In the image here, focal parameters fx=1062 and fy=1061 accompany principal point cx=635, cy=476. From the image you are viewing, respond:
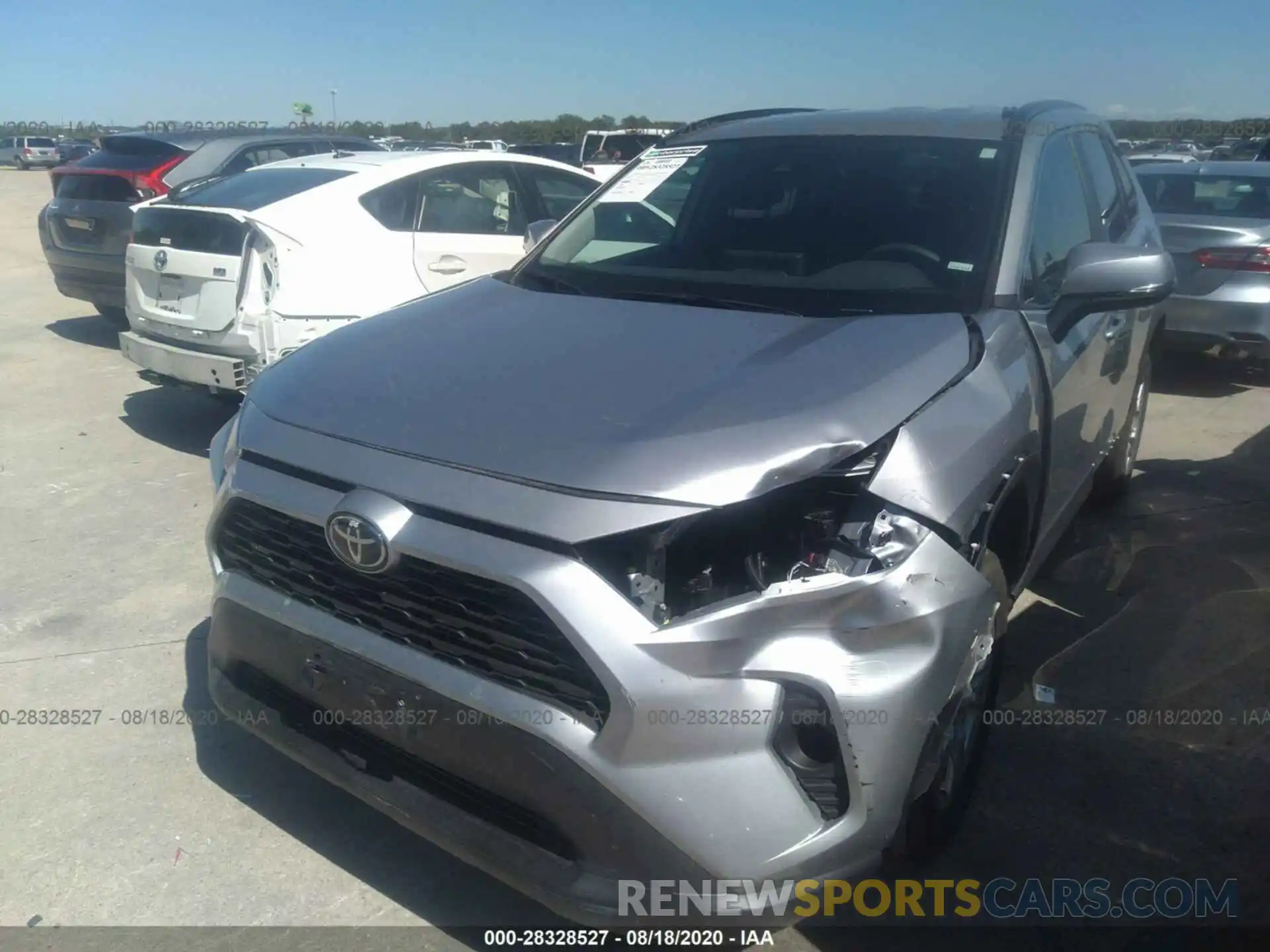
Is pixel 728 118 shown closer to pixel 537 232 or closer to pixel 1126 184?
pixel 537 232

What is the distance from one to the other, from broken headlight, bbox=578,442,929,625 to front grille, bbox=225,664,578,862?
0.54m

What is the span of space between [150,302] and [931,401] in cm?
498

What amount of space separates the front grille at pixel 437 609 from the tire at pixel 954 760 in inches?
32.7

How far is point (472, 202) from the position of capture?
639 centimetres

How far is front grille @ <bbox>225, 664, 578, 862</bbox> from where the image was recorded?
2186 millimetres

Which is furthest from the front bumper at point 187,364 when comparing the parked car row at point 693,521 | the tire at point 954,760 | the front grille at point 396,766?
the tire at point 954,760

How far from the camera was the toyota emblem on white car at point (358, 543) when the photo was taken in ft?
7.21

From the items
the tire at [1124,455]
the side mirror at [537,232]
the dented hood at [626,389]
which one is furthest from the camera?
the tire at [1124,455]

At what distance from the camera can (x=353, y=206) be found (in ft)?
18.9

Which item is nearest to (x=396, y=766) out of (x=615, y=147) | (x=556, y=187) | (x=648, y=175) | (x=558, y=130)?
(x=648, y=175)

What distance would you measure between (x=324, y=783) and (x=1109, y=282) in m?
2.70

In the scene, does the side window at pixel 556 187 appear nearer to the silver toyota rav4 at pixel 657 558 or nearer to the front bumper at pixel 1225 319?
the silver toyota rav4 at pixel 657 558

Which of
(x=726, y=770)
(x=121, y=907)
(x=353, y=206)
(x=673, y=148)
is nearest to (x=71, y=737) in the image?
(x=121, y=907)

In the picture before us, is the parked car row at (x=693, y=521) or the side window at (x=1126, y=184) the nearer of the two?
the parked car row at (x=693, y=521)
